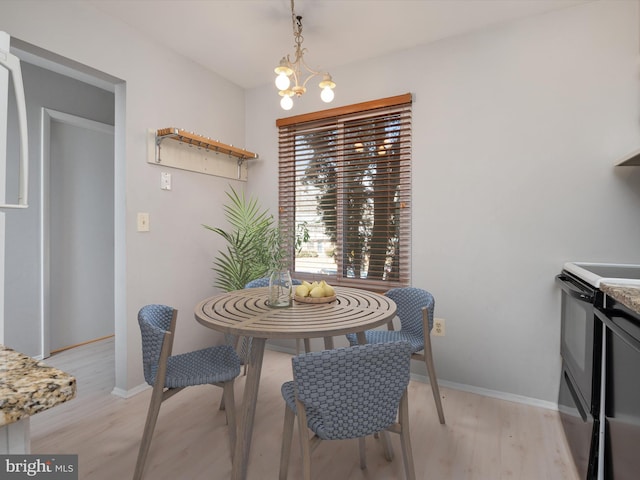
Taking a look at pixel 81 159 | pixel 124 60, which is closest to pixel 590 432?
pixel 124 60

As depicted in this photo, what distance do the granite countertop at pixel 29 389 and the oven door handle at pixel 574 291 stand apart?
6.06 feet

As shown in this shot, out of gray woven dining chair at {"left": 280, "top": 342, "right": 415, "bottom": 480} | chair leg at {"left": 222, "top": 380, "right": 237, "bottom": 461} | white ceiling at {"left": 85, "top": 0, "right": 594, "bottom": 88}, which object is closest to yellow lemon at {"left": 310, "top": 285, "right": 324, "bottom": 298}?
chair leg at {"left": 222, "top": 380, "right": 237, "bottom": 461}

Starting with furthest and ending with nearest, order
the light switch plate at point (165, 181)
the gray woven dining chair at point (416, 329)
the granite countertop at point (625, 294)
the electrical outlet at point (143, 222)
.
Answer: the light switch plate at point (165, 181) < the electrical outlet at point (143, 222) < the gray woven dining chair at point (416, 329) < the granite countertop at point (625, 294)

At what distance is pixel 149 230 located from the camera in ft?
8.37

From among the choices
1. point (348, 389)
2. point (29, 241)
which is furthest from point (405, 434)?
point (29, 241)

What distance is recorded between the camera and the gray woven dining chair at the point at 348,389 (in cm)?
113

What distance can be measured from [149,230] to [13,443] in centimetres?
222

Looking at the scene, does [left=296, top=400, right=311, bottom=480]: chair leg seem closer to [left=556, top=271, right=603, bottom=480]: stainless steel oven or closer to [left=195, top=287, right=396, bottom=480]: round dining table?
[left=195, top=287, right=396, bottom=480]: round dining table

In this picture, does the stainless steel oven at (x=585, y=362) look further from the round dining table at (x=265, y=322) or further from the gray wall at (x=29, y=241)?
the gray wall at (x=29, y=241)

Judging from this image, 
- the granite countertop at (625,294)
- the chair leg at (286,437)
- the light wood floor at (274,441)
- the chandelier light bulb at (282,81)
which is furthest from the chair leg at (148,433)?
the granite countertop at (625,294)

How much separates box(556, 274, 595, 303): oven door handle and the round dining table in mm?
842

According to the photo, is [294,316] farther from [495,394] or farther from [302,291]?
[495,394]

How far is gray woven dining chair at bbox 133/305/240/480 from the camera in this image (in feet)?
4.96

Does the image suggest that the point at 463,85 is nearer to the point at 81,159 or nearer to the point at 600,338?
the point at 600,338
